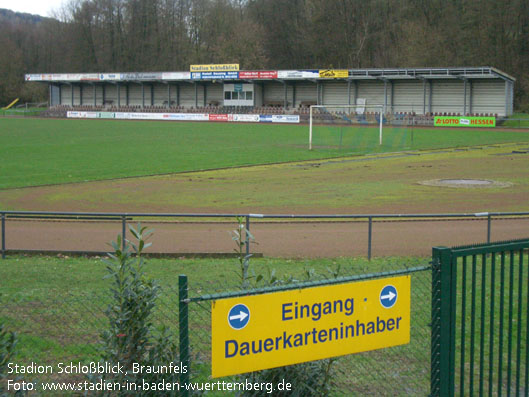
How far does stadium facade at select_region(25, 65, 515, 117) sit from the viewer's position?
238 ft

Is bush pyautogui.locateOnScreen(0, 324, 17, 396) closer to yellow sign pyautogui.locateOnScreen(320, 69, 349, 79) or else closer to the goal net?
the goal net

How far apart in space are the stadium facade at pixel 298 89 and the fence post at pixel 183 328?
6943cm

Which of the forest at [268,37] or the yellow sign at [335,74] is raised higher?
the forest at [268,37]

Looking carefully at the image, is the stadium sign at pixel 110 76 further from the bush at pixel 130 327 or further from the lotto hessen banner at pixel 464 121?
the bush at pixel 130 327

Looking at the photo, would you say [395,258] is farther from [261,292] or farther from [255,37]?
[255,37]

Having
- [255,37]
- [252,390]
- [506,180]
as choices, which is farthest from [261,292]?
[255,37]

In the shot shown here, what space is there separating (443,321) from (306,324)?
1419 mm

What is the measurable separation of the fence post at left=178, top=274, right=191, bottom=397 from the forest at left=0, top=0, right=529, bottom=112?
8110 centimetres

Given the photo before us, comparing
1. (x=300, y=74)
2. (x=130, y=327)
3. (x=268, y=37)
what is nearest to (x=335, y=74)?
(x=300, y=74)

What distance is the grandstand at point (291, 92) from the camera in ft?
237

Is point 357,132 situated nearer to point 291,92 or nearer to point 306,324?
point 291,92

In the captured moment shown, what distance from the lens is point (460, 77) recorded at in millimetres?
71625

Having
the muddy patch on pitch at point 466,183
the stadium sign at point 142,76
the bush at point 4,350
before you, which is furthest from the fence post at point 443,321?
the stadium sign at point 142,76

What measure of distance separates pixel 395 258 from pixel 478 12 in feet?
274
